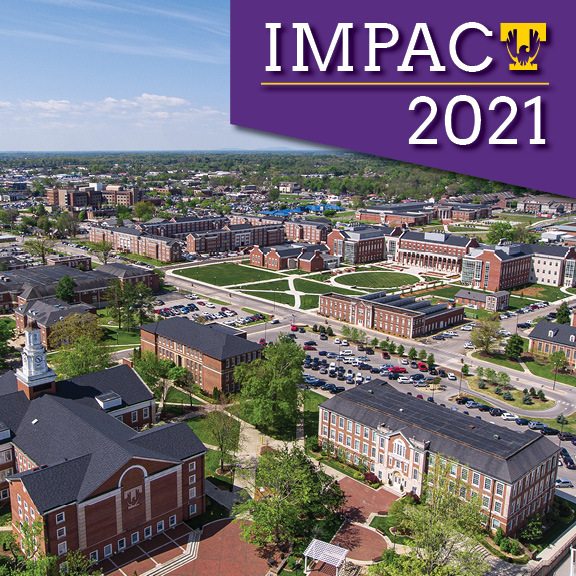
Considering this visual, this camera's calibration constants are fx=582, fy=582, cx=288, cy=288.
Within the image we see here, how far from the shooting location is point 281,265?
291 ft

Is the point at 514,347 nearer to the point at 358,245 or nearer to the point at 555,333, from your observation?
the point at 555,333

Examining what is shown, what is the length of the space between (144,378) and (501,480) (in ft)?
78.3

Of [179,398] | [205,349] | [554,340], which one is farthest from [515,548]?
[554,340]

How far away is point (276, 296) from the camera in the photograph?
73.1 metres

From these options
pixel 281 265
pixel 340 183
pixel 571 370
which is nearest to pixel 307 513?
pixel 571 370

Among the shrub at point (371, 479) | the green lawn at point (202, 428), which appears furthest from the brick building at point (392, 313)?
the shrub at point (371, 479)

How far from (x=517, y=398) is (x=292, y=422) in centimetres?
1827

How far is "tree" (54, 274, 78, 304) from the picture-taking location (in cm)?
6200

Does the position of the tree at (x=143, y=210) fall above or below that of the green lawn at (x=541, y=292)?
above

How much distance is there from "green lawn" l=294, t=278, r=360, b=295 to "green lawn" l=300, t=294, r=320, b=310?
6.99ft

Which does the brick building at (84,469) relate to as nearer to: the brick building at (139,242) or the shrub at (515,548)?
the shrub at (515,548)

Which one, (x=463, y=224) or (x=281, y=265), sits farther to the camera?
(x=463, y=224)

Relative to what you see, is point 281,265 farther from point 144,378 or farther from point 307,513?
point 307,513

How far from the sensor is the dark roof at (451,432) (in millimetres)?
29062
